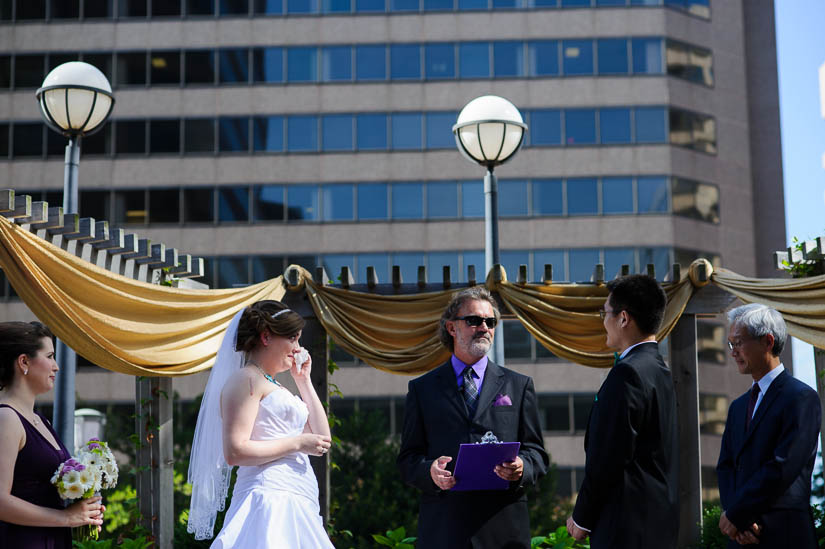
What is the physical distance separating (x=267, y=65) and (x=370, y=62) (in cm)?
409

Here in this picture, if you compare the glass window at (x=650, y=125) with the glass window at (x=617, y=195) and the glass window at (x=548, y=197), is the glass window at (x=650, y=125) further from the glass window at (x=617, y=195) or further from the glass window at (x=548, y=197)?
the glass window at (x=548, y=197)

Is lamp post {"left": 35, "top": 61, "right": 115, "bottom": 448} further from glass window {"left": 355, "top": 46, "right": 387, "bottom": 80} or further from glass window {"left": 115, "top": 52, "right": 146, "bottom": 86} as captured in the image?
glass window {"left": 115, "top": 52, "right": 146, "bottom": 86}

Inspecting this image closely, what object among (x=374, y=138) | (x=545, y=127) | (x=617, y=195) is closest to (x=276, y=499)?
(x=374, y=138)

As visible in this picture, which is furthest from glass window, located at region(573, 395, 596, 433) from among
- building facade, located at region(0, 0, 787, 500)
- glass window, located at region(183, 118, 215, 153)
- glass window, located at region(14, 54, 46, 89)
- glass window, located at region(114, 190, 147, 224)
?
glass window, located at region(14, 54, 46, 89)

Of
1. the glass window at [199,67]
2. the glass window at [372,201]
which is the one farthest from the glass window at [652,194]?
the glass window at [199,67]

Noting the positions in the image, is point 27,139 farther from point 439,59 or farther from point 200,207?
point 439,59

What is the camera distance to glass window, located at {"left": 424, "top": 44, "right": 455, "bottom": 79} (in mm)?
39969

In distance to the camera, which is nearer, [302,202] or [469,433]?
[469,433]

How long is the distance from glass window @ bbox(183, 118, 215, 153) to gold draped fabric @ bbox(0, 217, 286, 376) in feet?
106

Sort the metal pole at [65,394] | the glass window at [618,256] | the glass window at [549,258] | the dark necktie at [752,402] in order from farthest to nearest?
the glass window at [549,258], the glass window at [618,256], the metal pole at [65,394], the dark necktie at [752,402]

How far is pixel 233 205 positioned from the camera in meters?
39.9

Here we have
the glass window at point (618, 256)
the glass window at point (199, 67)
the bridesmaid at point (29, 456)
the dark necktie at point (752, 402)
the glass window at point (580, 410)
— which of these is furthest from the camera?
the glass window at point (199, 67)

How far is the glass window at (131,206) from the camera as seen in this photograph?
131 feet

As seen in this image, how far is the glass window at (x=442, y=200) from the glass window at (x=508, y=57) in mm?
4888
